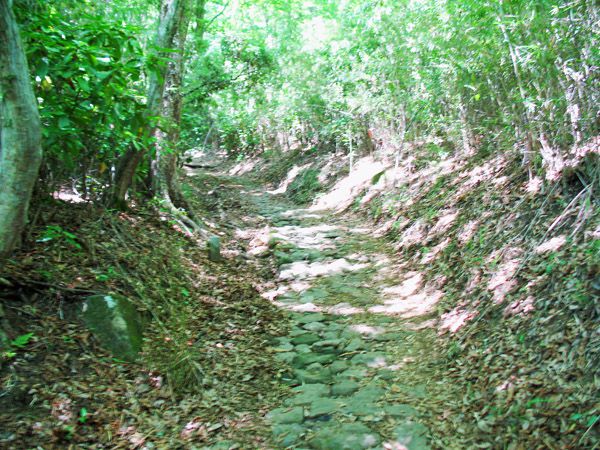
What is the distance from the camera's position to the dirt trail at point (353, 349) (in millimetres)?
3707

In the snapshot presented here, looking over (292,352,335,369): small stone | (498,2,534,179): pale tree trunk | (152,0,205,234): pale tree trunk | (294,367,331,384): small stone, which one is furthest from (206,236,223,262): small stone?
(498,2,534,179): pale tree trunk

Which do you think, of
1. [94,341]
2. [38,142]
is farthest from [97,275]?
[38,142]

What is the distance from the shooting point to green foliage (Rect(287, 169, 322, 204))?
14.4 meters

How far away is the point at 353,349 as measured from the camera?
505cm

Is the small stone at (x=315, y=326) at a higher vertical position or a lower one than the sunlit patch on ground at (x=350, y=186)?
lower

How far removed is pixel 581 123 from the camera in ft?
16.0

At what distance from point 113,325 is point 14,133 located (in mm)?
1700

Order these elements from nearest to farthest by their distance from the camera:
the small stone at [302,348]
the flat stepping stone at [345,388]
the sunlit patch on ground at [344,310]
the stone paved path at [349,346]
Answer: the stone paved path at [349,346] < the flat stepping stone at [345,388] < the small stone at [302,348] < the sunlit patch on ground at [344,310]

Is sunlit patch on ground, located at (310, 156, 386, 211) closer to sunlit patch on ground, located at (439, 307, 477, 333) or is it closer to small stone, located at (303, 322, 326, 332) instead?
small stone, located at (303, 322, 326, 332)

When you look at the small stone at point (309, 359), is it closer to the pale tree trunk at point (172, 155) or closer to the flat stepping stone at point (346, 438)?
the flat stepping stone at point (346, 438)

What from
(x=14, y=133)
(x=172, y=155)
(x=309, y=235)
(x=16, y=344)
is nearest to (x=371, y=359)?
(x=16, y=344)

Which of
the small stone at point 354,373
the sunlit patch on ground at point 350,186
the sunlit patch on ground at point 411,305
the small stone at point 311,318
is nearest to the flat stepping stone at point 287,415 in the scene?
the small stone at point 354,373

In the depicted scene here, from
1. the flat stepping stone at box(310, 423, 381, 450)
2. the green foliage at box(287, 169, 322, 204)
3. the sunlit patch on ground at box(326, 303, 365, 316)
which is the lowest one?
the flat stepping stone at box(310, 423, 381, 450)

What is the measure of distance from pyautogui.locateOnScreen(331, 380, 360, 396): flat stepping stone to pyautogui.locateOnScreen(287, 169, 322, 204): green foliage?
388 inches
